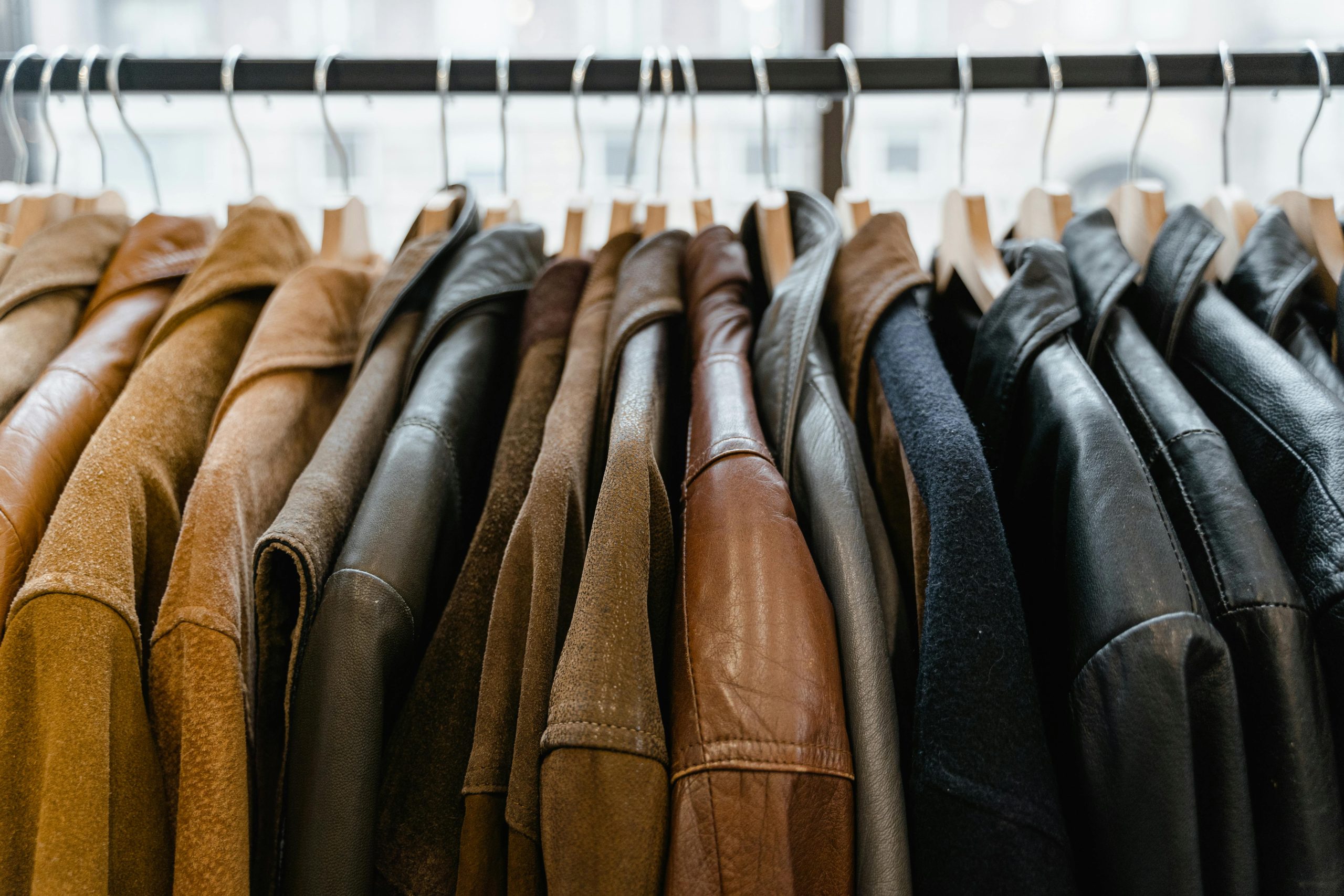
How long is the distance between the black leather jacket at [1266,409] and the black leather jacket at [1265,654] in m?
0.02

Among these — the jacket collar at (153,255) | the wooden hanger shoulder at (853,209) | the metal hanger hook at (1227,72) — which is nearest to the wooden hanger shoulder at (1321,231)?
the metal hanger hook at (1227,72)

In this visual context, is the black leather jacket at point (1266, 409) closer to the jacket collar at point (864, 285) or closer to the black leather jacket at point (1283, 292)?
the black leather jacket at point (1283, 292)

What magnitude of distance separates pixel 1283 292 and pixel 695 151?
0.53 metres

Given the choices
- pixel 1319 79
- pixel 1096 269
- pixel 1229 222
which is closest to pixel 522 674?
pixel 1096 269

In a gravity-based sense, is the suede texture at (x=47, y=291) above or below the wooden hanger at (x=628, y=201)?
below

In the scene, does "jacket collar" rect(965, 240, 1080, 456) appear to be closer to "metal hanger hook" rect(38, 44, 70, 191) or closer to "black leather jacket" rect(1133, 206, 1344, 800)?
"black leather jacket" rect(1133, 206, 1344, 800)

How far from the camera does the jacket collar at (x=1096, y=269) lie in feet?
2.06

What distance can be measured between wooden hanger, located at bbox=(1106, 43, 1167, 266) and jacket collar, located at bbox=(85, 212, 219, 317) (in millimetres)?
818

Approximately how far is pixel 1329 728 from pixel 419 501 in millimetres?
523

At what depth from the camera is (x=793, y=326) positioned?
614 mm

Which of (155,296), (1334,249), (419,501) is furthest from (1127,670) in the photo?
(155,296)

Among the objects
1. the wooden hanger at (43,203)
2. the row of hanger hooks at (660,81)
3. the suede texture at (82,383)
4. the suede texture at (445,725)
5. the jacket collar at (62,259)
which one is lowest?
the suede texture at (445,725)

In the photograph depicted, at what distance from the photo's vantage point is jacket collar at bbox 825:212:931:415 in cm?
64

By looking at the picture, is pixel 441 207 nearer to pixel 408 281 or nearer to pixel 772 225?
pixel 408 281
